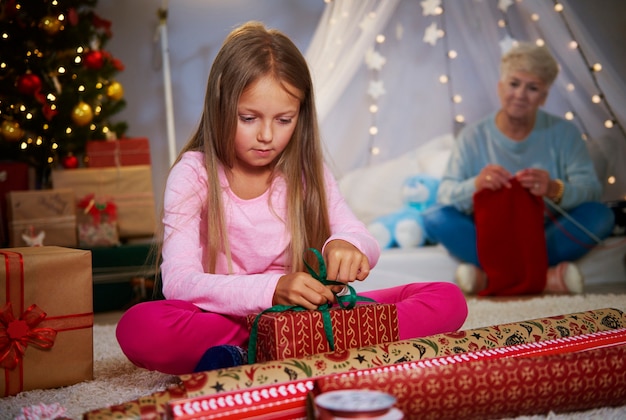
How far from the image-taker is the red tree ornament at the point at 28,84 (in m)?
2.87

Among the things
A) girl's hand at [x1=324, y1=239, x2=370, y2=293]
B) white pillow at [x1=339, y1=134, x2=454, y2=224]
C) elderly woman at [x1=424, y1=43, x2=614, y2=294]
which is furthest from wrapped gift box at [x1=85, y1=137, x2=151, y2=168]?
girl's hand at [x1=324, y1=239, x2=370, y2=293]

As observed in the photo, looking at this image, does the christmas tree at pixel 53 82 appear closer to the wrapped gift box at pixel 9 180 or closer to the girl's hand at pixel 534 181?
the wrapped gift box at pixel 9 180

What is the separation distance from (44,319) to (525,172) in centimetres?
188

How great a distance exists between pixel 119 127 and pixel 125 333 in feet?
6.87

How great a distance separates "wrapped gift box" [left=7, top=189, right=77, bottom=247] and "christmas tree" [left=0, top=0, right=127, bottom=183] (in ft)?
0.78

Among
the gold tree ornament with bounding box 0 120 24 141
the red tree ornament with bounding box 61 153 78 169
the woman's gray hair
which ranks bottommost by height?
the red tree ornament with bounding box 61 153 78 169

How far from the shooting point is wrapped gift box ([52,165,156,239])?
296cm

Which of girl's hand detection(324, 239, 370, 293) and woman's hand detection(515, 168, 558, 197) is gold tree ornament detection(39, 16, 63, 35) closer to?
woman's hand detection(515, 168, 558, 197)

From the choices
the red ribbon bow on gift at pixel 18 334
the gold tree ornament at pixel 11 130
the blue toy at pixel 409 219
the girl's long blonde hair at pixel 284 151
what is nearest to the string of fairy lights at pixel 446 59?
the blue toy at pixel 409 219

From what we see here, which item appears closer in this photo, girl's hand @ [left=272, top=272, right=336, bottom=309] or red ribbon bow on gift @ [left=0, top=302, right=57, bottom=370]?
girl's hand @ [left=272, top=272, right=336, bottom=309]

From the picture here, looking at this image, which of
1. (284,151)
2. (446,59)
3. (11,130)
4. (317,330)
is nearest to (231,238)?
(284,151)

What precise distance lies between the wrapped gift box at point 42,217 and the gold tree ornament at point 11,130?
266 millimetres

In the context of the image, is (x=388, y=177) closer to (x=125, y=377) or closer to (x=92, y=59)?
(x=92, y=59)

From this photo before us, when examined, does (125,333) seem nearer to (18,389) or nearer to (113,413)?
(18,389)
